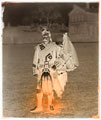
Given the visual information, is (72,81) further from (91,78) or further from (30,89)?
(30,89)

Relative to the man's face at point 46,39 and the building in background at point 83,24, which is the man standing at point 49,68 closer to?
the man's face at point 46,39

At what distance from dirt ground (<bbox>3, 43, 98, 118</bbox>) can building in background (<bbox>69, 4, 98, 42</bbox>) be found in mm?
A: 48

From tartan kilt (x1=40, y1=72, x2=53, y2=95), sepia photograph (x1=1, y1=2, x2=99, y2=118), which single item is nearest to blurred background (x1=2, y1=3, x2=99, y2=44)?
sepia photograph (x1=1, y1=2, x2=99, y2=118)

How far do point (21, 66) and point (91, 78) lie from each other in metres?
0.46

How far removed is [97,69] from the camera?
1.76 metres

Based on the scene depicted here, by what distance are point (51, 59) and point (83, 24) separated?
305 millimetres

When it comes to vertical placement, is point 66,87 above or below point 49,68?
below

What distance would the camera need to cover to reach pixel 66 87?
5.75 feet

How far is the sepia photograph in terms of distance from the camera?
1.74 metres

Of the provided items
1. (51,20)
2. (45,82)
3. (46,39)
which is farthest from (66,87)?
(51,20)

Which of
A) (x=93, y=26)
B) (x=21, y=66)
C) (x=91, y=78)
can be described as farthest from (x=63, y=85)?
(x=93, y=26)

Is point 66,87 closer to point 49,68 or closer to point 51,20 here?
point 49,68

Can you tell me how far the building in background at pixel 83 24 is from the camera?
1739 mm

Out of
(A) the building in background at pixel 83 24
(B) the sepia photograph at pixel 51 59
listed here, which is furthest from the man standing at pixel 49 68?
(A) the building in background at pixel 83 24
